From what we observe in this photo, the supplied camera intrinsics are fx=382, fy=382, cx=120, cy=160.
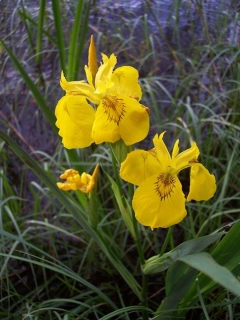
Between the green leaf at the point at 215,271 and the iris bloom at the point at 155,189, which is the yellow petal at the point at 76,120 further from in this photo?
the green leaf at the point at 215,271

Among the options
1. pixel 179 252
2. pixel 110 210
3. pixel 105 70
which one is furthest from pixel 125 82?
pixel 110 210

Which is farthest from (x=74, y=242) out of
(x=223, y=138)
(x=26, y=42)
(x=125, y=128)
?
(x=26, y=42)

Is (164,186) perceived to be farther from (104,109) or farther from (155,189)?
(104,109)

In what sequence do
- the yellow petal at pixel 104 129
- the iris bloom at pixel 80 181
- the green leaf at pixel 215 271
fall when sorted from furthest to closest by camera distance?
the iris bloom at pixel 80 181, the yellow petal at pixel 104 129, the green leaf at pixel 215 271

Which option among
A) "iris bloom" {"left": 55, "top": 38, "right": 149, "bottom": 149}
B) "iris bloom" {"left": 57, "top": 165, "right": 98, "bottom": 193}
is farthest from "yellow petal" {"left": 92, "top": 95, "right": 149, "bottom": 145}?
"iris bloom" {"left": 57, "top": 165, "right": 98, "bottom": 193}

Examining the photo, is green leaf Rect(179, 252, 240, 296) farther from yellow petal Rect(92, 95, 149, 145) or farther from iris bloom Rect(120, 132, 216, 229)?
yellow petal Rect(92, 95, 149, 145)

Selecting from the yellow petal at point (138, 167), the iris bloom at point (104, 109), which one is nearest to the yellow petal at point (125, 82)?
the iris bloom at point (104, 109)

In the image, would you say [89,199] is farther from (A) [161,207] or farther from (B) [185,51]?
(B) [185,51]
